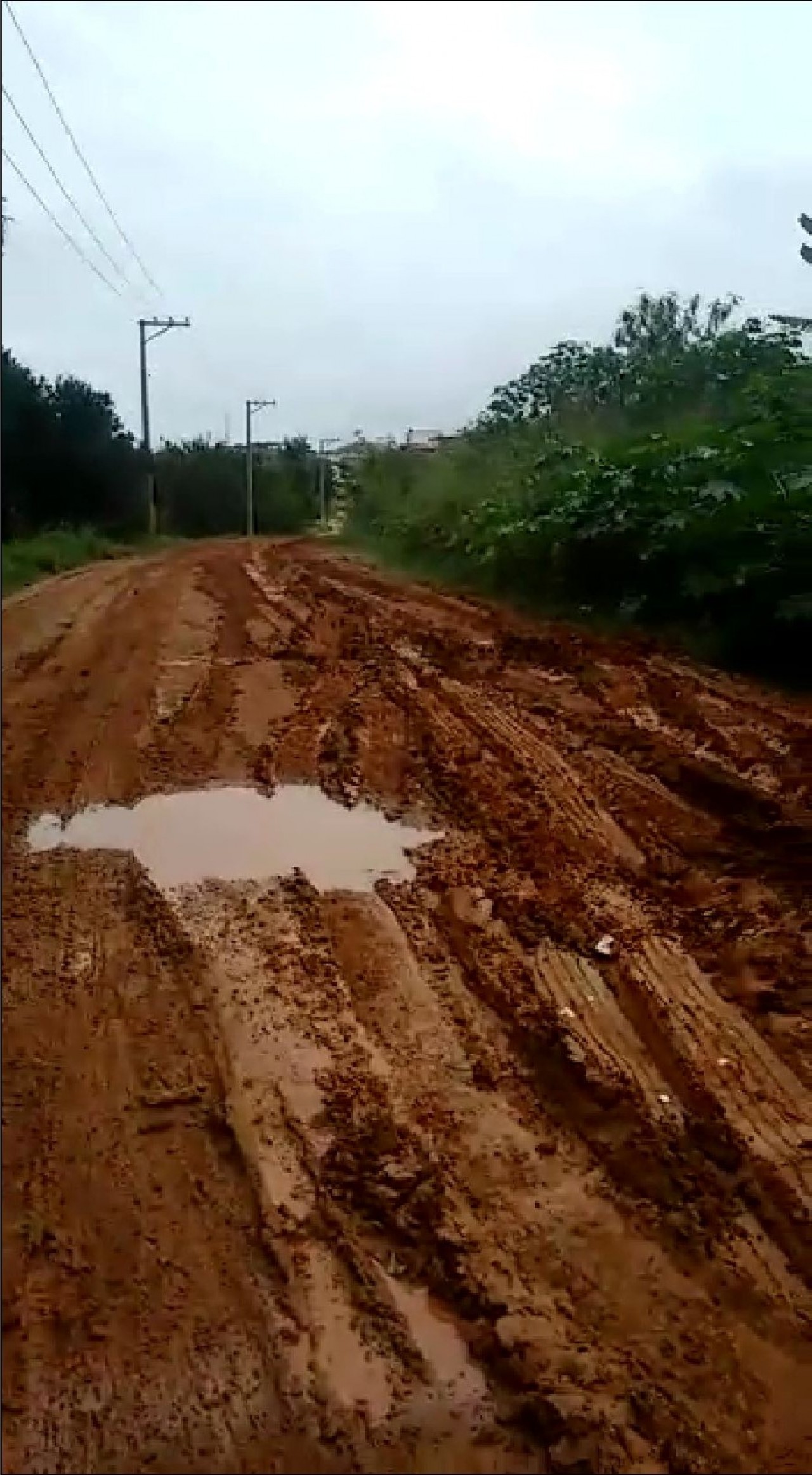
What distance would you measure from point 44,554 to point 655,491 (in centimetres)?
799

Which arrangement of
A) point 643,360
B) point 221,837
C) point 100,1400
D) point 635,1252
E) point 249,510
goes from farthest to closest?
point 249,510 < point 643,360 < point 221,837 < point 635,1252 < point 100,1400

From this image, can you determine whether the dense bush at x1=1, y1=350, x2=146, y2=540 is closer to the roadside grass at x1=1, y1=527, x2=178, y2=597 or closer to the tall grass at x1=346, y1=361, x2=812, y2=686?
the roadside grass at x1=1, y1=527, x2=178, y2=597

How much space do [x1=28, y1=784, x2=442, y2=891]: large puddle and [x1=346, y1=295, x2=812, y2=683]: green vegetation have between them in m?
3.46

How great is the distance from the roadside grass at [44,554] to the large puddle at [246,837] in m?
0.95

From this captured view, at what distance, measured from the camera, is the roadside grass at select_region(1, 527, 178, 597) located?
7.42ft

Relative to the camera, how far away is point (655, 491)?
10531mm

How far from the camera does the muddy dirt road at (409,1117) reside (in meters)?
2.33

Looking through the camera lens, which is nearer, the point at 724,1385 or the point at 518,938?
the point at 724,1385

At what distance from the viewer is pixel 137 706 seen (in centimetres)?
732

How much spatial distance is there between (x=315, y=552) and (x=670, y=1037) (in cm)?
1672

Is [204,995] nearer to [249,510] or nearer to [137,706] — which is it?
[137,706]

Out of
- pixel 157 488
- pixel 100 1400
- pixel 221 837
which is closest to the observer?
pixel 100 1400

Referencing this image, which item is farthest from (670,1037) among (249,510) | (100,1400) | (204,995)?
(249,510)

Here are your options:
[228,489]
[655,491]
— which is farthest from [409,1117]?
[228,489]
